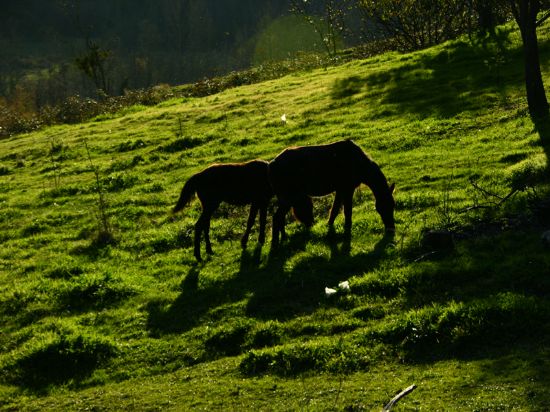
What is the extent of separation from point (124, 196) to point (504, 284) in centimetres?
1444

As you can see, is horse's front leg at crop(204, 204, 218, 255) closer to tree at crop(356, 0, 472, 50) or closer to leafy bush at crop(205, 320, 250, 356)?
leafy bush at crop(205, 320, 250, 356)

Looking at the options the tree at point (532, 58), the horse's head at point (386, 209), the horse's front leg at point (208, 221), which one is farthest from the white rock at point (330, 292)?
the tree at point (532, 58)

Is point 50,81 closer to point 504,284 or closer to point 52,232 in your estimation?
point 52,232

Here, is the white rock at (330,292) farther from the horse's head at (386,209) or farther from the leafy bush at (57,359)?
the leafy bush at (57,359)

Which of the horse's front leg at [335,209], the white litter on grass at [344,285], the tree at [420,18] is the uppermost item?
the tree at [420,18]

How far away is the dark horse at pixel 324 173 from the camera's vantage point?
15.1 meters

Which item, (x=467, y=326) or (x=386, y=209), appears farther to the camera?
(x=386, y=209)

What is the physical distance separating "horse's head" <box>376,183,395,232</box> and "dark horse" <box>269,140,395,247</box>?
0.02 m

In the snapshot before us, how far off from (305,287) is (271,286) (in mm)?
738

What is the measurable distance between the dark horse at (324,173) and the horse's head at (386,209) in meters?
0.02

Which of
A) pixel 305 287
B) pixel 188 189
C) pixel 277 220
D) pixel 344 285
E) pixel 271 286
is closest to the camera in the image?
pixel 344 285

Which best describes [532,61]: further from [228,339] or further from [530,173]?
[228,339]

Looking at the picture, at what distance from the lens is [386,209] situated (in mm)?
14867

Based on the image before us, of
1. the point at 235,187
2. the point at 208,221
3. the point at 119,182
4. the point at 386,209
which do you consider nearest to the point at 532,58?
the point at 386,209
